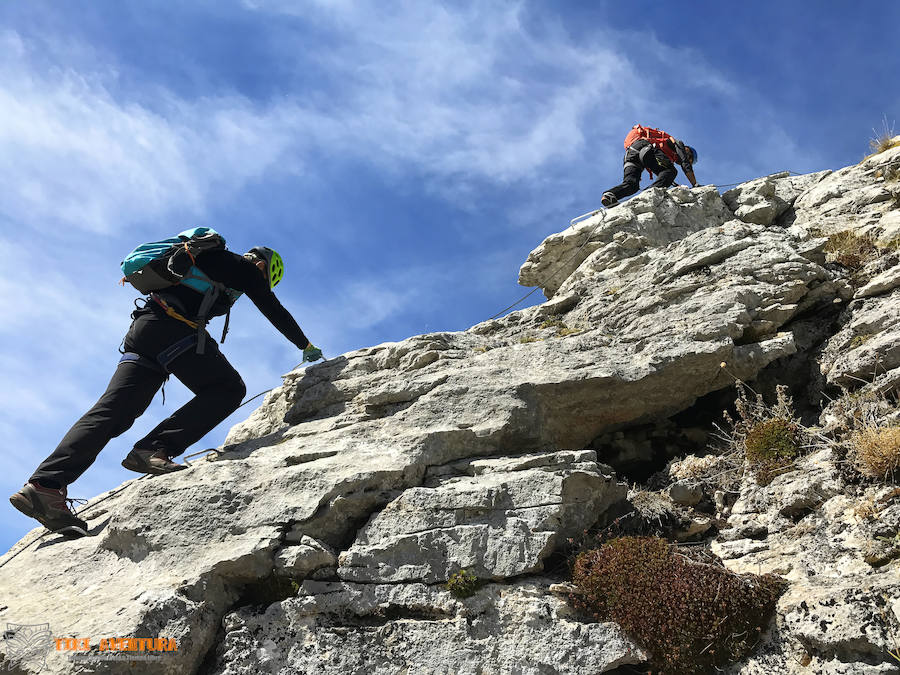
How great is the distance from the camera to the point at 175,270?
29.5ft

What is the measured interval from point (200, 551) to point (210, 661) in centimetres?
113

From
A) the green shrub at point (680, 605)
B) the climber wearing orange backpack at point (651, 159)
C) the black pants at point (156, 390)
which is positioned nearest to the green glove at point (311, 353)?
the black pants at point (156, 390)

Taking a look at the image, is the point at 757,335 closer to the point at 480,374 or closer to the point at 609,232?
the point at 480,374

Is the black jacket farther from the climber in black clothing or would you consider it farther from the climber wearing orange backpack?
the climber wearing orange backpack

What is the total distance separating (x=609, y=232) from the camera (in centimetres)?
1405

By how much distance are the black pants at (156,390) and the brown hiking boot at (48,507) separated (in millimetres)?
358

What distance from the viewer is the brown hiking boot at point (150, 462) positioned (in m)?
8.55

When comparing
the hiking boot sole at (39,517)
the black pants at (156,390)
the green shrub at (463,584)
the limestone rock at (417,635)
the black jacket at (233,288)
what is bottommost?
the limestone rock at (417,635)

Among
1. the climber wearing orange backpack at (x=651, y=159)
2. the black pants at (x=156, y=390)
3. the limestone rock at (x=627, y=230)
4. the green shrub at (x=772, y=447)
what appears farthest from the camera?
the climber wearing orange backpack at (x=651, y=159)

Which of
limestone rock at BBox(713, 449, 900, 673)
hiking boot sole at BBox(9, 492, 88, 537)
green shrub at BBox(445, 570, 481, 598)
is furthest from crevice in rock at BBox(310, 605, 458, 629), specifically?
hiking boot sole at BBox(9, 492, 88, 537)

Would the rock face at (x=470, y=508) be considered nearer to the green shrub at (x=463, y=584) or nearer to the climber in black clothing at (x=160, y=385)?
the green shrub at (x=463, y=584)

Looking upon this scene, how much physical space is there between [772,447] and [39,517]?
29.0 feet

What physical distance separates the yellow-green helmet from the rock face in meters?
1.56

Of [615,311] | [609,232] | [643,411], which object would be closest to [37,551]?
[643,411]
